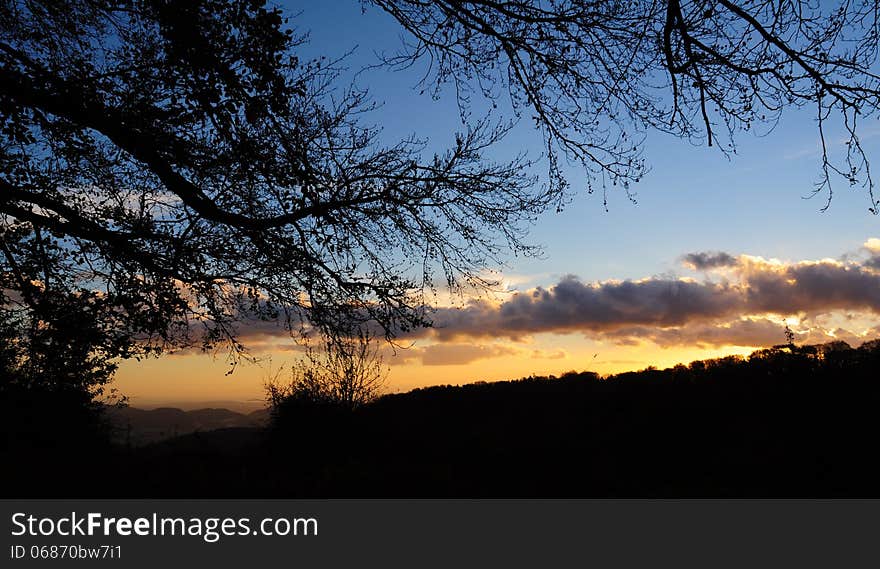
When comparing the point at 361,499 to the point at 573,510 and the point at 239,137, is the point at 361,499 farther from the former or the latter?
the point at 239,137

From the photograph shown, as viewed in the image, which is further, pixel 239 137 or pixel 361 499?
pixel 239 137

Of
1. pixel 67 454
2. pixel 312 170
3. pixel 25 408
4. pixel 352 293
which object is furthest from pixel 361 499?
pixel 25 408

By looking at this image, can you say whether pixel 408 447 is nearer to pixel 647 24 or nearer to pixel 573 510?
pixel 573 510

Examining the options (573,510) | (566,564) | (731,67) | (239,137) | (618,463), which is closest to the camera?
(566,564)

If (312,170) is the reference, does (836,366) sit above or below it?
below

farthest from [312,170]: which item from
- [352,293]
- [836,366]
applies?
[836,366]

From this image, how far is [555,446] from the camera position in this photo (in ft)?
30.4

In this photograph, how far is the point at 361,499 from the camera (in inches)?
262

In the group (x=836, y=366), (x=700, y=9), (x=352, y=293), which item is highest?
(x=700, y=9)

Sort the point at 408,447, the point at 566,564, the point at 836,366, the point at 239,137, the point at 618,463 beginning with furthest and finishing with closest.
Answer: the point at 408,447, the point at 836,366, the point at 618,463, the point at 239,137, the point at 566,564

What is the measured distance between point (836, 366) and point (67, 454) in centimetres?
1430

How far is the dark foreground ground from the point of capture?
7.21 m

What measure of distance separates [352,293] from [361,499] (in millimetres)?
3279

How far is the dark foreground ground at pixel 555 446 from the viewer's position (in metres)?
7.21
